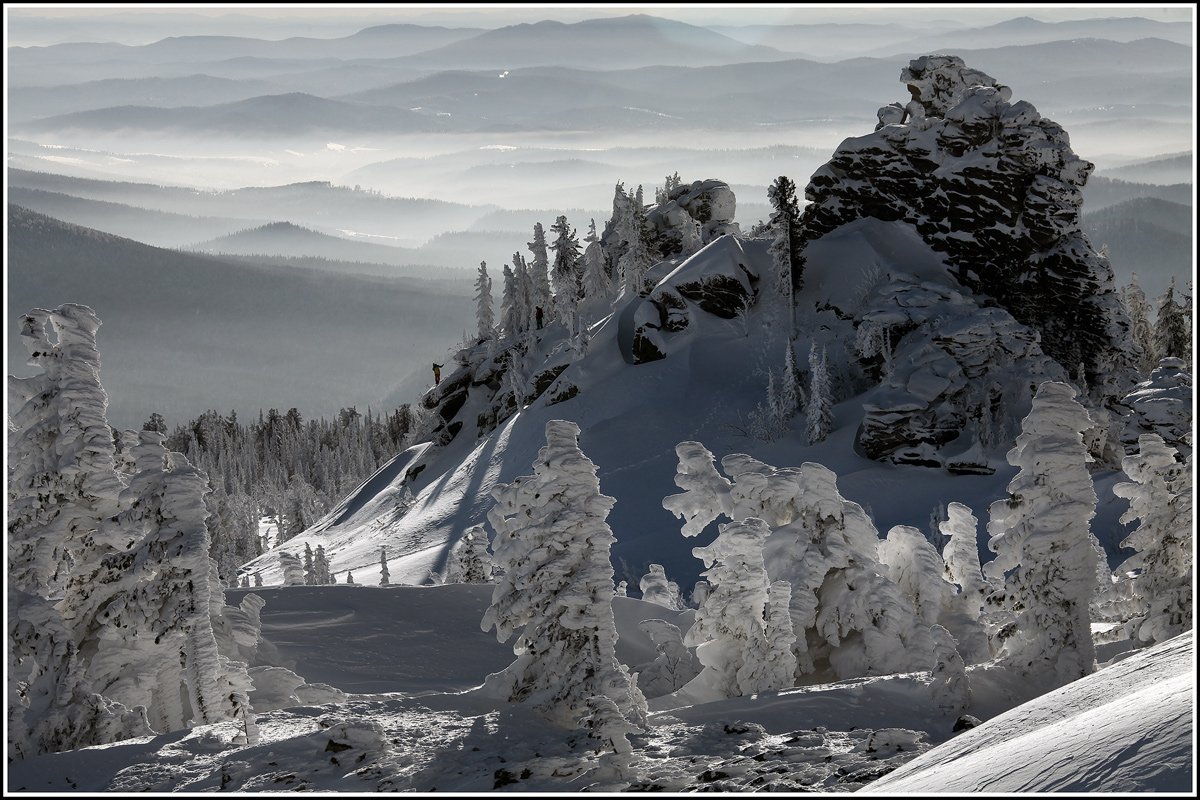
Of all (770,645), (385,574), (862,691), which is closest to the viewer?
(862,691)

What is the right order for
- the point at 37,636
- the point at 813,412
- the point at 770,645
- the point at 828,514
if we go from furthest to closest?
the point at 813,412 < the point at 828,514 < the point at 770,645 < the point at 37,636

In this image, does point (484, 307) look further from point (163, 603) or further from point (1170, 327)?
point (163, 603)

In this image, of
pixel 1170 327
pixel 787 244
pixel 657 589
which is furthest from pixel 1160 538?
pixel 1170 327

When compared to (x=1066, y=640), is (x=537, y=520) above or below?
above

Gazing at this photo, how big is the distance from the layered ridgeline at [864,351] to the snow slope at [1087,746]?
44613 millimetres

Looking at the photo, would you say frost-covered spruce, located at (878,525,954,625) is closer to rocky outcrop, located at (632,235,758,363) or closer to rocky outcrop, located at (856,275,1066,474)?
rocky outcrop, located at (856,275,1066,474)

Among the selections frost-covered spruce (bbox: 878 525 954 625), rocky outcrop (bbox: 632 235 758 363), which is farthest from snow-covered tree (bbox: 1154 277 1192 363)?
frost-covered spruce (bbox: 878 525 954 625)

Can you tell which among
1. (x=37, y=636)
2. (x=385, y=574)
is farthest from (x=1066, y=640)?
(x=385, y=574)

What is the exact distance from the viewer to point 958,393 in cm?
6600

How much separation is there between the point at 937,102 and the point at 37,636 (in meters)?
73.4

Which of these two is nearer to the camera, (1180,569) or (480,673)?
(1180,569)

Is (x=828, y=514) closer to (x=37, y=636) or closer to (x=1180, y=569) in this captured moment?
(x=1180, y=569)

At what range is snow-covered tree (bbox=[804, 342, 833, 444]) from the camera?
68125 mm

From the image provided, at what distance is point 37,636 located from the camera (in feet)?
66.6
